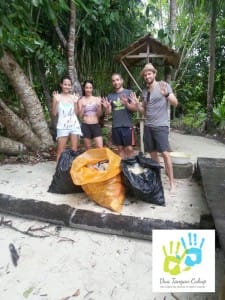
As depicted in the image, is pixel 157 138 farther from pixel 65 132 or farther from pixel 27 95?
pixel 27 95

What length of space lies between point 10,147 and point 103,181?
109 inches

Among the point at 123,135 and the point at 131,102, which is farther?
the point at 123,135

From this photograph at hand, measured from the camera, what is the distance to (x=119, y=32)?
22.6 ft

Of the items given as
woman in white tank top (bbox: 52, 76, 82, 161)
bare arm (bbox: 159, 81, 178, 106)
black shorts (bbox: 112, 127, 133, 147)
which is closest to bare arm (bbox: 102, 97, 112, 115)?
black shorts (bbox: 112, 127, 133, 147)

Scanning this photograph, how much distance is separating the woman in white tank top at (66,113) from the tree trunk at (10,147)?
1.29 m

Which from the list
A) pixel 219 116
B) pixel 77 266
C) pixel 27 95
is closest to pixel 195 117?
pixel 219 116

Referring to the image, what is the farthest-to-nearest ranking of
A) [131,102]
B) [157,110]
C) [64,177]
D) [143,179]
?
1. [131,102]
2. [157,110]
3. [64,177]
4. [143,179]

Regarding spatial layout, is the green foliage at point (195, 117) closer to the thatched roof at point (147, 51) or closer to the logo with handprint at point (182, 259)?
the thatched roof at point (147, 51)

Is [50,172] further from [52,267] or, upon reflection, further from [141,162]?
[52,267]

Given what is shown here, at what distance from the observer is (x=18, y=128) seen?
5414 millimetres

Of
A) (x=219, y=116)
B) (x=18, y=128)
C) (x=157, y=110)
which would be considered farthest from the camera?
(x=219, y=116)

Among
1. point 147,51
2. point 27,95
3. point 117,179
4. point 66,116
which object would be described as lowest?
point 117,179

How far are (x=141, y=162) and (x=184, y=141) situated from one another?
14.8ft

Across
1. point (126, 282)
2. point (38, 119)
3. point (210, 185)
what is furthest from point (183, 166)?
point (38, 119)
